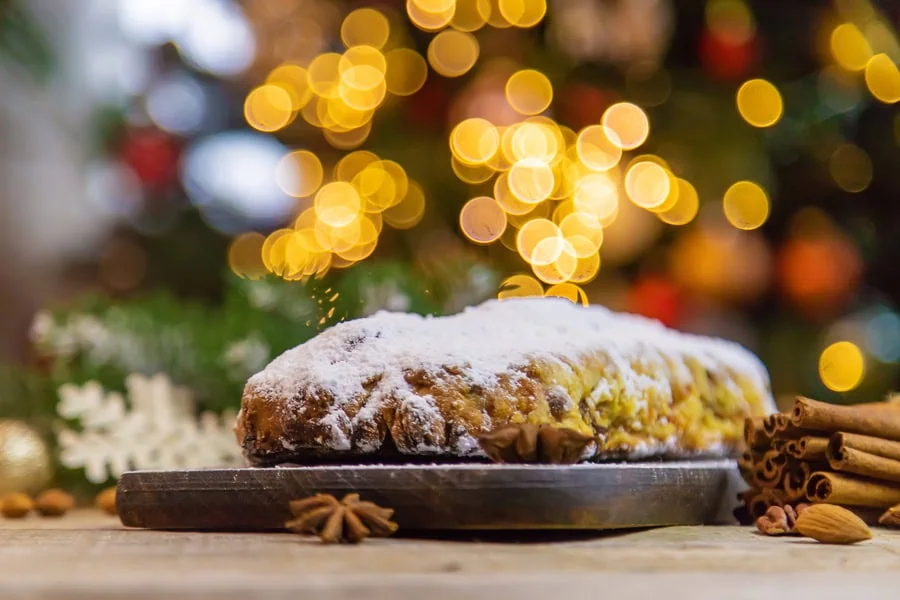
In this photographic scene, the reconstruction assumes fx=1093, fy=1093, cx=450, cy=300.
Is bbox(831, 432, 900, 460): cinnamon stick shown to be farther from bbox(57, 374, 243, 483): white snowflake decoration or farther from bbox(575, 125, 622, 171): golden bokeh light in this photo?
bbox(575, 125, 622, 171): golden bokeh light

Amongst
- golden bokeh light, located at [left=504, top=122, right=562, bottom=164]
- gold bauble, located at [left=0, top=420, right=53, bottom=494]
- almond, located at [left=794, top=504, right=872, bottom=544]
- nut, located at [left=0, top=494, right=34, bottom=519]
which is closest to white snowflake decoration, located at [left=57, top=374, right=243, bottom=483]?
gold bauble, located at [left=0, top=420, right=53, bottom=494]

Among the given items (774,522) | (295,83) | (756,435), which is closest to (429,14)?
(295,83)

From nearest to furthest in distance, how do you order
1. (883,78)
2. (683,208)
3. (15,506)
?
1. (15,506)
2. (883,78)
3. (683,208)

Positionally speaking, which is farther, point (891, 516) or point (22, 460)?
point (22, 460)

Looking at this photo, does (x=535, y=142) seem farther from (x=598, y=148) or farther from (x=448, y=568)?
(x=448, y=568)

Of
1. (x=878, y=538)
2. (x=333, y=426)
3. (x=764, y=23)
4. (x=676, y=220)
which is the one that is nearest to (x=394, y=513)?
(x=333, y=426)

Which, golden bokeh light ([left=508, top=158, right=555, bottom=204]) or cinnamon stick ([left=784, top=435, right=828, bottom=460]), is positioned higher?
golden bokeh light ([left=508, top=158, right=555, bottom=204])
